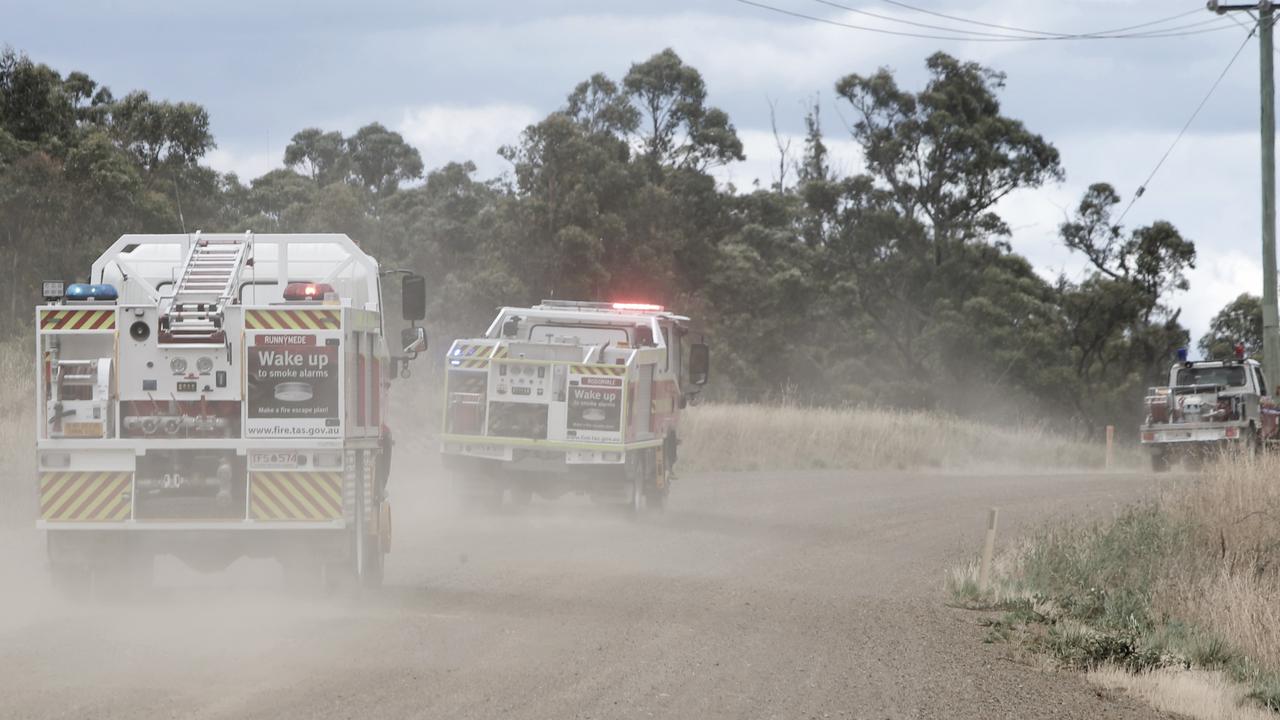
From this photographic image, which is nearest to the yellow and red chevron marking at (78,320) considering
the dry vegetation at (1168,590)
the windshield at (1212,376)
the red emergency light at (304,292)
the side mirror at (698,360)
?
the red emergency light at (304,292)

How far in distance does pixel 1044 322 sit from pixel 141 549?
46393 millimetres

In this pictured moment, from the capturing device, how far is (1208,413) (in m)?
32.8

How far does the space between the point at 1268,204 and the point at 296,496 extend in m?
22.2

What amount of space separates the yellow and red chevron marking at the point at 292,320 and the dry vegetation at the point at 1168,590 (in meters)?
5.53

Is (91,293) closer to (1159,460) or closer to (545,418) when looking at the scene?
(545,418)

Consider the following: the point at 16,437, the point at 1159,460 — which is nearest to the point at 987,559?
the point at 16,437

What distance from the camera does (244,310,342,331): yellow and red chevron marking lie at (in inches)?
466

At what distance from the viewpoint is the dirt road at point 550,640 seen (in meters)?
8.59

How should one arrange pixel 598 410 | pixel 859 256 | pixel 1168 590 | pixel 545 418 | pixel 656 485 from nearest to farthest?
pixel 1168 590 → pixel 598 410 → pixel 545 418 → pixel 656 485 → pixel 859 256

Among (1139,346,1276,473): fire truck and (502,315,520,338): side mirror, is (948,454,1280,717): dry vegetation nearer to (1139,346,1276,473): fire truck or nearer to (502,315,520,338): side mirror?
(502,315,520,338): side mirror

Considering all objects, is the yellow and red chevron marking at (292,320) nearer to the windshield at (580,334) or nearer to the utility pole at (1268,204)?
the windshield at (580,334)

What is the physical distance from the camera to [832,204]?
183 feet

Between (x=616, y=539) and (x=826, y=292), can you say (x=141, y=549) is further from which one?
(x=826, y=292)

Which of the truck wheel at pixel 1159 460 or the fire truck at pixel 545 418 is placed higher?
the fire truck at pixel 545 418
